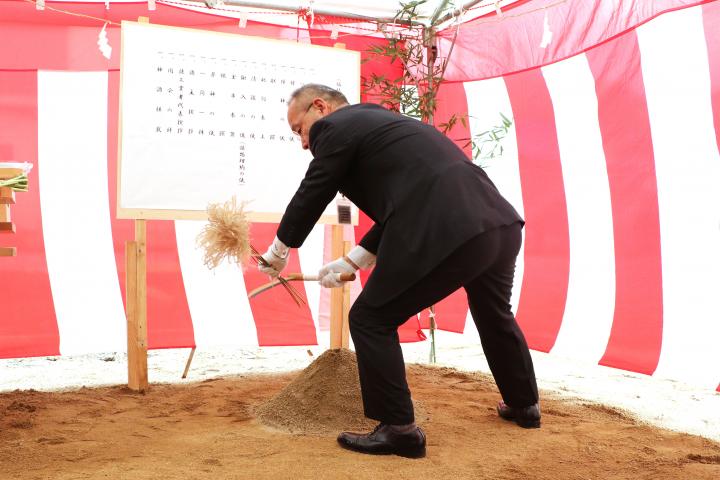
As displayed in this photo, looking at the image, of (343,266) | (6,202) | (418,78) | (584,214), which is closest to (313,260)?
(418,78)

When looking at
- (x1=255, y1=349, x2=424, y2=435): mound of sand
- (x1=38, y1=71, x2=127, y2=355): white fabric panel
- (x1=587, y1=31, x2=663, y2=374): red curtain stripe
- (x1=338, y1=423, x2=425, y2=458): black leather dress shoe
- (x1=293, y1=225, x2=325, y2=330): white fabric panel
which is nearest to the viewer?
(x1=338, y1=423, x2=425, y2=458): black leather dress shoe

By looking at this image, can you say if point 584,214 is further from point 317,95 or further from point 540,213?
point 317,95

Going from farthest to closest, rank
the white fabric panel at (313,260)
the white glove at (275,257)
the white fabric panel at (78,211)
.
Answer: the white fabric panel at (313,260), the white fabric panel at (78,211), the white glove at (275,257)

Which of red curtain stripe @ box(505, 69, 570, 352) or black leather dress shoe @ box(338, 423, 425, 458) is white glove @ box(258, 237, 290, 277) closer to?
black leather dress shoe @ box(338, 423, 425, 458)

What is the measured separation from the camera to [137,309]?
10.0 feet

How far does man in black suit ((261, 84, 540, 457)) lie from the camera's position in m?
1.94

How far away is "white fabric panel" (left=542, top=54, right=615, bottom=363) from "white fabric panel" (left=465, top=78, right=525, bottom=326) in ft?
0.97

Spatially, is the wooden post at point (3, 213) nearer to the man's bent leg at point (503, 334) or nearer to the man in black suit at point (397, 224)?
the man in black suit at point (397, 224)

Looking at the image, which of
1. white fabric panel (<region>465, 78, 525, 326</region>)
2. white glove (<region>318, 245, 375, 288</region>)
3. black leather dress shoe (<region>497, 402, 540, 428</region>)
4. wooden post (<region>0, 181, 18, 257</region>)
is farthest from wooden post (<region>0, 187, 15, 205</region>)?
white fabric panel (<region>465, 78, 525, 326</region>)

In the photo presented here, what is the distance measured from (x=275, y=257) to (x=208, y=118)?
45.6 inches

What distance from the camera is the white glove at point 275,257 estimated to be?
224 cm

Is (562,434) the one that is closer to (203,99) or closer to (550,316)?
(550,316)

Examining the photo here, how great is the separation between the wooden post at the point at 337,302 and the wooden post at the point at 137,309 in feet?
3.14

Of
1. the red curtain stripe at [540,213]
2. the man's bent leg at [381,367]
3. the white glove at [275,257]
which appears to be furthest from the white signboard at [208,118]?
the man's bent leg at [381,367]
